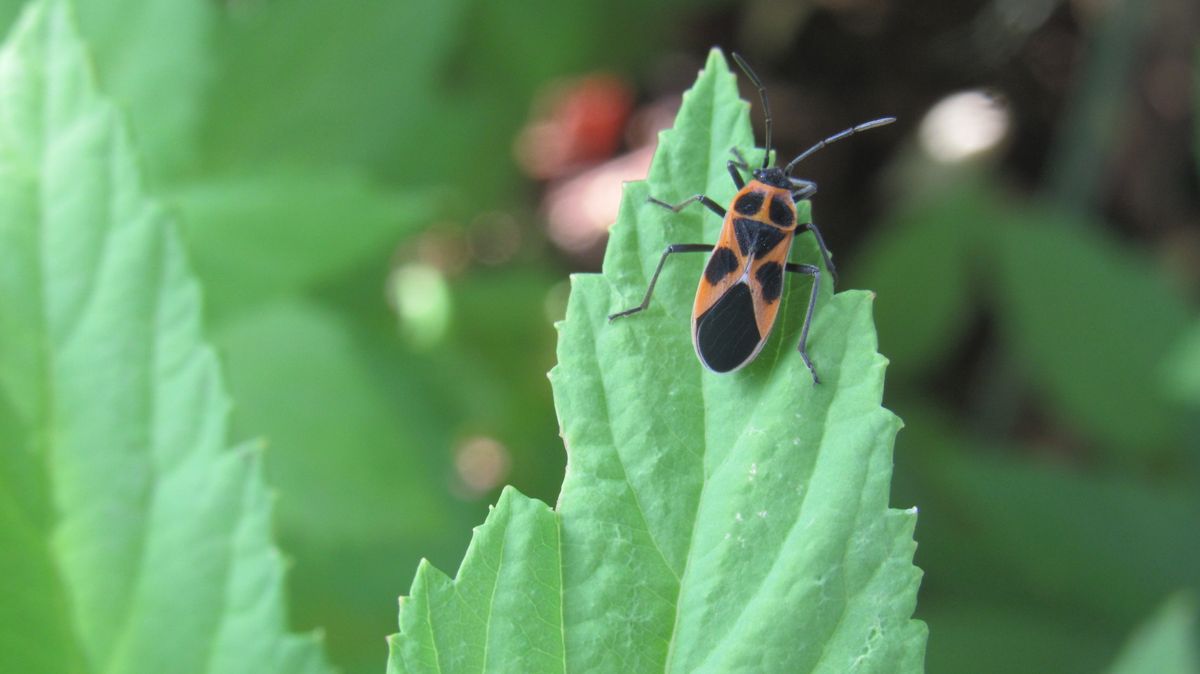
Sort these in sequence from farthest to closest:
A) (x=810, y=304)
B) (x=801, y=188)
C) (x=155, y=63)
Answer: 1. (x=155, y=63)
2. (x=801, y=188)
3. (x=810, y=304)

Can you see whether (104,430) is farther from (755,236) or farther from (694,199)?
(755,236)

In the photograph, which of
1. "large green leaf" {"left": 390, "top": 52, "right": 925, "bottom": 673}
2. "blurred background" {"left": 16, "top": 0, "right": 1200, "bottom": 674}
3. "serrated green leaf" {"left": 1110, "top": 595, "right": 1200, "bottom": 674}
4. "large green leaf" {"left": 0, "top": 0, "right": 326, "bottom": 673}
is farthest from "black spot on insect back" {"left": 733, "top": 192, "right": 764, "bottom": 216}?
"blurred background" {"left": 16, "top": 0, "right": 1200, "bottom": 674}

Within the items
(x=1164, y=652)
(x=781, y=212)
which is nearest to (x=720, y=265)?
(x=781, y=212)

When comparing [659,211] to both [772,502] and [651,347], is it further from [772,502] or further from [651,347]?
[772,502]

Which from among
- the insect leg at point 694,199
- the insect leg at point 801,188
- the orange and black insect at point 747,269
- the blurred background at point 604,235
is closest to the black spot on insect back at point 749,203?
the orange and black insect at point 747,269

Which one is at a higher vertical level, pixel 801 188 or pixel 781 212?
pixel 801 188

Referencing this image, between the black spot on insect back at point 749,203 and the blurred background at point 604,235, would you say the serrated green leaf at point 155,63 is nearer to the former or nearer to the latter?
the blurred background at point 604,235

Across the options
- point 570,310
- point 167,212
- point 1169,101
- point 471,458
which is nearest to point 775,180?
point 570,310
